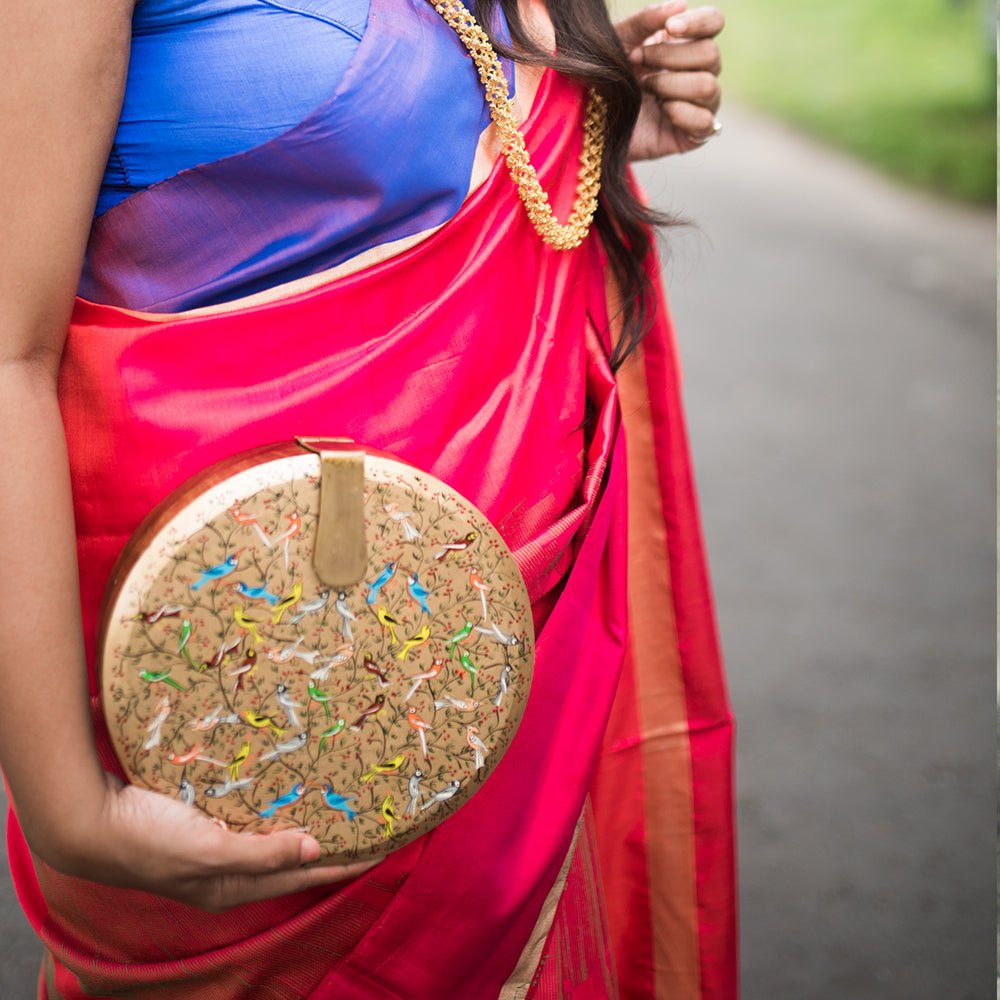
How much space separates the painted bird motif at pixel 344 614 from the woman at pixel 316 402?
127mm

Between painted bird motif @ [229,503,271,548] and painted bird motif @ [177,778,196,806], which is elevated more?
painted bird motif @ [229,503,271,548]

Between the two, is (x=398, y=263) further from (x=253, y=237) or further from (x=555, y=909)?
(x=555, y=909)

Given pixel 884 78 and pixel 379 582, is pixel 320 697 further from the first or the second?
pixel 884 78

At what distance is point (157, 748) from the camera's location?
699 mm

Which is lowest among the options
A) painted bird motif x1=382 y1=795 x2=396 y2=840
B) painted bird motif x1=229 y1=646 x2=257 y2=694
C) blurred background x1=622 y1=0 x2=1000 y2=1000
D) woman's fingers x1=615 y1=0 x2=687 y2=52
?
blurred background x1=622 y1=0 x2=1000 y2=1000

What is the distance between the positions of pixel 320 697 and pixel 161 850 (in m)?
0.12

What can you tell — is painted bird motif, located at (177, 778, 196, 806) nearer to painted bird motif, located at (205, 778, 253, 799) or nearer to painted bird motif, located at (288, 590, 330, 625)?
painted bird motif, located at (205, 778, 253, 799)

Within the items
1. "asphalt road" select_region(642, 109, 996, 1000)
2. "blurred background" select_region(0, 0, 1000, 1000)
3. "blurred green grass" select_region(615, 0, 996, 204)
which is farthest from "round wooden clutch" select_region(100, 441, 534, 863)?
"blurred green grass" select_region(615, 0, 996, 204)

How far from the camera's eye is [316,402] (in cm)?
80

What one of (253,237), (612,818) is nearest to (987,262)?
(612,818)

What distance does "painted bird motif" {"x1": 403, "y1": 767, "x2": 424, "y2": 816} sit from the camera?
771 millimetres

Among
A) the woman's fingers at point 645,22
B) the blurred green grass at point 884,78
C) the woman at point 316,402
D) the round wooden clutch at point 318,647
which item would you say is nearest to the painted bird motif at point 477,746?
the round wooden clutch at point 318,647

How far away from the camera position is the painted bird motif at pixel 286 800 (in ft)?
2.41

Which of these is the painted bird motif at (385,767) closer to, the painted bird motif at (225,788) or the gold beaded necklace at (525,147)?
the painted bird motif at (225,788)
